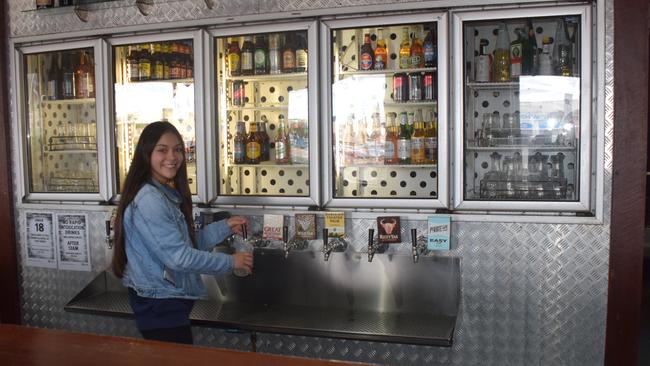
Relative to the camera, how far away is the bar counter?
1646 mm

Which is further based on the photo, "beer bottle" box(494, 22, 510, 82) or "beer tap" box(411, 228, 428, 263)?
"beer bottle" box(494, 22, 510, 82)

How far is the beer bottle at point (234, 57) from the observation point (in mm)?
4070

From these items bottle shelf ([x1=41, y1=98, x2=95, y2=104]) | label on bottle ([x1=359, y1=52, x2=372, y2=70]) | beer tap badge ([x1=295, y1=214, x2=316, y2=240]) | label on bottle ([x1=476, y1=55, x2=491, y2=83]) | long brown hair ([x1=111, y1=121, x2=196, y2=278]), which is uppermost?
label on bottle ([x1=359, y1=52, x2=372, y2=70])

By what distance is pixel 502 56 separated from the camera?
3699 mm

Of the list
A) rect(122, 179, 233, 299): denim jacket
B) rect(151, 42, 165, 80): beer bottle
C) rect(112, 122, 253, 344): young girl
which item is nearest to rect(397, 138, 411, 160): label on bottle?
rect(112, 122, 253, 344): young girl

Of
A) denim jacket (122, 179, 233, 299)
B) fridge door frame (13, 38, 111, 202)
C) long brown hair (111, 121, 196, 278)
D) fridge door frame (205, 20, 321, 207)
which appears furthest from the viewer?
fridge door frame (13, 38, 111, 202)

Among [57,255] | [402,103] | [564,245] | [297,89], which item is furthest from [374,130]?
[57,255]

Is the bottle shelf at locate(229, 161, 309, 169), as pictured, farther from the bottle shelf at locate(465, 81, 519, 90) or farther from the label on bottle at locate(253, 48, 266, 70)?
the bottle shelf at locate(465, 81, 519, 90)

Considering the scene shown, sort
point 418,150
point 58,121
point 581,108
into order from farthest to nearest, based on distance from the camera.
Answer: point 58,121, point 418,150, point 581,108

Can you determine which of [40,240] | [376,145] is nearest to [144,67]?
[40,240]

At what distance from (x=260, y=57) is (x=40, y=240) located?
2.13 metres

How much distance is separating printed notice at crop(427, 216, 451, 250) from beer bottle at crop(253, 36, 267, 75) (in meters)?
1.55

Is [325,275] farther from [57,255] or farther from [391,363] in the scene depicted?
[57,255]

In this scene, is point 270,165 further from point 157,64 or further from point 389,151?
point 157,64
